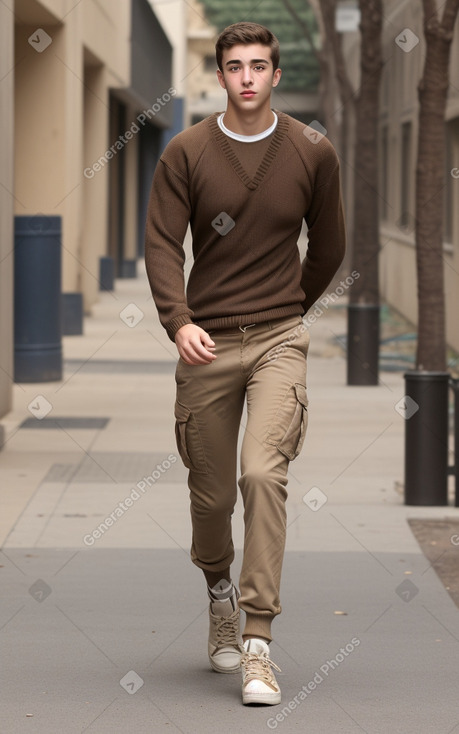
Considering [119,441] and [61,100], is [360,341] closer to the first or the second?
[119,441]

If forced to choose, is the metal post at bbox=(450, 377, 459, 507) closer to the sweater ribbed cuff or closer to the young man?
the young man

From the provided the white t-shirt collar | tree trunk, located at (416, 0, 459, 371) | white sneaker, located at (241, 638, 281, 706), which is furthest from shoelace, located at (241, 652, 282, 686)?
tree trunk, located at (416, 0, 459, 371)

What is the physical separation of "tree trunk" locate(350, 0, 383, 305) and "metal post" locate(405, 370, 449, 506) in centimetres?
951

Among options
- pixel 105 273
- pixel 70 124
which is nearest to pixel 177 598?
pixel 70 124

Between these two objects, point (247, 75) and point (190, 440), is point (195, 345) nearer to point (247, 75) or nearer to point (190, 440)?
point (190, 440)

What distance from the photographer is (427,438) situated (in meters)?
8.15

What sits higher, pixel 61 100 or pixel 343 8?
pixel 343 8

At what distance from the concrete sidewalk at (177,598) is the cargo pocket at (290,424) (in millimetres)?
791

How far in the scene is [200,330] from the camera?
15.2 ft

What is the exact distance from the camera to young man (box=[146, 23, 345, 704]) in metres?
4.68

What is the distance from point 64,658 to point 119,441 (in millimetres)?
5354

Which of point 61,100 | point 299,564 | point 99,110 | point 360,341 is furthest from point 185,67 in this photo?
point 299,564

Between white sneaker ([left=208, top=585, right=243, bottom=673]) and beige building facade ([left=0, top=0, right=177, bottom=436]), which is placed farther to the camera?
beige building facade ([left=0, top=0, right=177, bottom=436])

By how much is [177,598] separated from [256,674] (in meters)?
1.50
